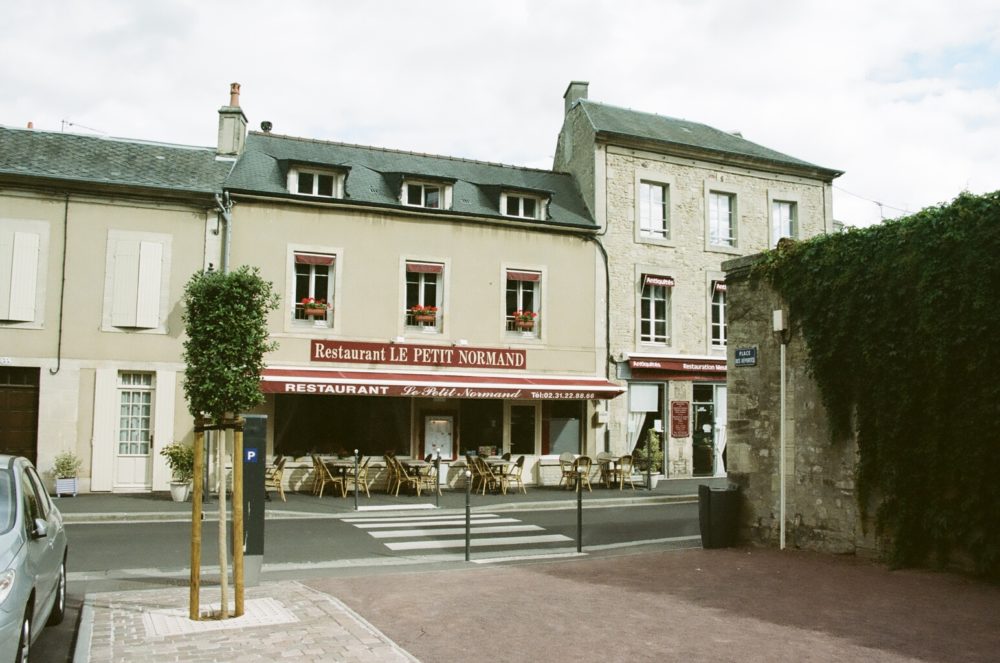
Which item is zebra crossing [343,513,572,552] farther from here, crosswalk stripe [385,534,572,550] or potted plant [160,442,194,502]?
potted plant [160,442,194,502]

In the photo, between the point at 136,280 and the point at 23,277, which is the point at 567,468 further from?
the point at 23,277

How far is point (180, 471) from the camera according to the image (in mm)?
15086

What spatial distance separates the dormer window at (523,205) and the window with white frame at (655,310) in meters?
3.19

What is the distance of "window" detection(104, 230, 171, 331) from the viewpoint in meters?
16.3

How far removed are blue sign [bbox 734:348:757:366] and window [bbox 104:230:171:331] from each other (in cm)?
1156

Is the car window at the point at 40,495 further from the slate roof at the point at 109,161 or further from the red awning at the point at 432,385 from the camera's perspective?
the slate roof at the point at 109,161

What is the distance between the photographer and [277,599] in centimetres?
714

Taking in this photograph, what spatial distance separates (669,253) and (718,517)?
11576 mm

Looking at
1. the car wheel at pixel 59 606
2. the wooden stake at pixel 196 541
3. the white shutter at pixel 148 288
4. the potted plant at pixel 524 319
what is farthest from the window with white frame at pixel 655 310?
the car wheel at pixel 59 606

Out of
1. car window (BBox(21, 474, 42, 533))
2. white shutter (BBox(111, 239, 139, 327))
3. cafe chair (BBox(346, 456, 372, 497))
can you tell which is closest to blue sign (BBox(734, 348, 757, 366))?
car window (BBox(21, 474, 42, 533))

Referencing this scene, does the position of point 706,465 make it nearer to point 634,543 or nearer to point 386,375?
point 386,375

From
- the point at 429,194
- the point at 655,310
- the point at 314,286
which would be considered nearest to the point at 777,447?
the point at 655,310

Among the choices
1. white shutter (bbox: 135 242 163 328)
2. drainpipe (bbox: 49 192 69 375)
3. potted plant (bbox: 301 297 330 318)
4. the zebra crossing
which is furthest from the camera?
potted plant (bbox: 301 297 330 318)

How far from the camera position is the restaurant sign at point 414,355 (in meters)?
17.6
